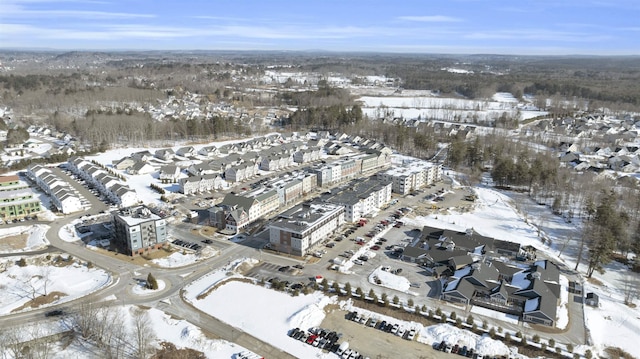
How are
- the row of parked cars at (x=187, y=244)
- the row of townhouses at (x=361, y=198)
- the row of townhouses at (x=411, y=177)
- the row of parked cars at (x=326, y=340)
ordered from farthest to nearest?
the row of townhouses at (x=411, y=177) < the row of townhouses at (x=361, y=198) < the row of parked cars at (x=187, y=244) < the row of parked cars at (x=326, y=340)

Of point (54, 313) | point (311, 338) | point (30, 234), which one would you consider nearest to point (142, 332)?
point (54, 313)

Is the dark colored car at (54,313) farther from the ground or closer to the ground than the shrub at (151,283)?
closer to the ground

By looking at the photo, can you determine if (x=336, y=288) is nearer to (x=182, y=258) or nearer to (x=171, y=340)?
(x=171, y=340)

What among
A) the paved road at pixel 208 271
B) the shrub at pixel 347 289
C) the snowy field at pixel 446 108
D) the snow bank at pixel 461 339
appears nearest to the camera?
the snow bank at pixel 461 339

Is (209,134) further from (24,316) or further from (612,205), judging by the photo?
(612,205)

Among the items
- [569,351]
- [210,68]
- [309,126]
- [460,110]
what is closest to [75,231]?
[569,351]

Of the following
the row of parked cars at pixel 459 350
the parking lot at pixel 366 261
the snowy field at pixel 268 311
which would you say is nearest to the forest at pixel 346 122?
the parking lot at pixel 366 261

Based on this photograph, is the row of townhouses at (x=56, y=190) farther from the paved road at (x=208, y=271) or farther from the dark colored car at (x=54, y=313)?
the dark colored car at (x=54, y=313)
